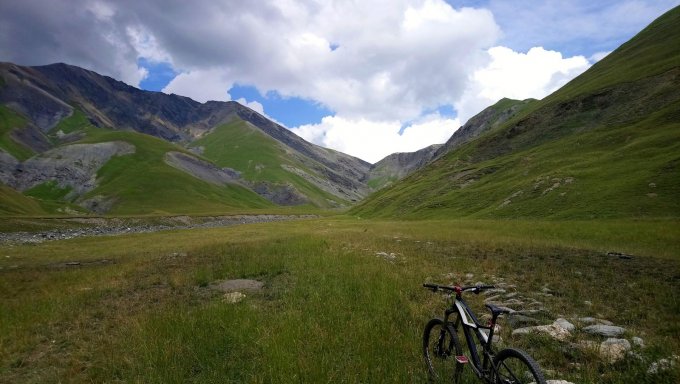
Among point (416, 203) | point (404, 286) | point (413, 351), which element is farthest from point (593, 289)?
point (416, 203)

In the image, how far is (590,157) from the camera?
210ft

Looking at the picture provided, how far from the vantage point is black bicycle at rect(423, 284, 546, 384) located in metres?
5.59

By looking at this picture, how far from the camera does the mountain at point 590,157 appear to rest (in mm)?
45344

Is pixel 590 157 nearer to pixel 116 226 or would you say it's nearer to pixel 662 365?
pixel 662 365

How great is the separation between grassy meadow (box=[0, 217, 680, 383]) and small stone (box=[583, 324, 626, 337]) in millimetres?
203

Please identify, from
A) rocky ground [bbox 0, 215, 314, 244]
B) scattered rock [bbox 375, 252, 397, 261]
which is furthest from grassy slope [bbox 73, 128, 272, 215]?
scattered rock [bbox 375, 252, 397, 261]

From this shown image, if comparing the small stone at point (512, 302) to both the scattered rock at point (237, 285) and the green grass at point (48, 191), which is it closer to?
the scattered rock at point (237, 285)

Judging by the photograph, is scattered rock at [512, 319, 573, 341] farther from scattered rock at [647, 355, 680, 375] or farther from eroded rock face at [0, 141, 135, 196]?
eroded rock face at [0, 141, 135, 196]

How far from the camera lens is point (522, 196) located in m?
57.3

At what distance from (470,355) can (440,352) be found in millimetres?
1153

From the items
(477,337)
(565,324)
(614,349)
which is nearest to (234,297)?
(477,337)

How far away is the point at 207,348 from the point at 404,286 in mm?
7590

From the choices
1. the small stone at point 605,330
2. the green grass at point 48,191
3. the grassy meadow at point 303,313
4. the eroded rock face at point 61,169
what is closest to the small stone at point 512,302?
the grassy meadow at point 303,313

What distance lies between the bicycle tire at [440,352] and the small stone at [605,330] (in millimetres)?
4089
